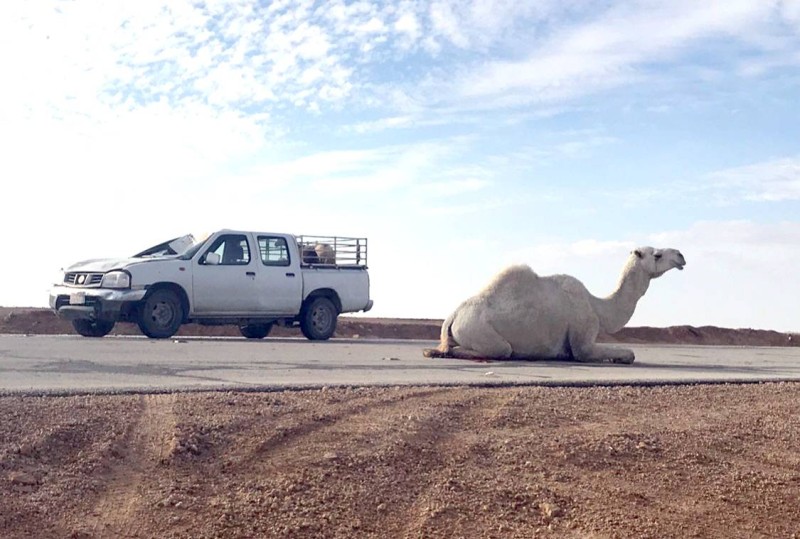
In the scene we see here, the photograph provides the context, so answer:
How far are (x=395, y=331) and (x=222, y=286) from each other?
10924 mm

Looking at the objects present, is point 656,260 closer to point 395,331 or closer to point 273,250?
point 273,250

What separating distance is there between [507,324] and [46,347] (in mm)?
6734

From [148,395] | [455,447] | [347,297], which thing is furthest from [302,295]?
[455,447]

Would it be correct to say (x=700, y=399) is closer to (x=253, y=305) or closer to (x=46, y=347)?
(x=46, y=347)

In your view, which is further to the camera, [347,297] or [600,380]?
[347,297]

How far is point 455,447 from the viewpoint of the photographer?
7914 mm

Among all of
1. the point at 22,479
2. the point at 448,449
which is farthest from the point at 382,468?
the point at 22,479

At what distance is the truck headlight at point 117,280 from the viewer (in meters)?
19.4

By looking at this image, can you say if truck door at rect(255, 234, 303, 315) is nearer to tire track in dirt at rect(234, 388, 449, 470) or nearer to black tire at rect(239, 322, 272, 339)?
black tire at rect(239, 322, 272, 339)

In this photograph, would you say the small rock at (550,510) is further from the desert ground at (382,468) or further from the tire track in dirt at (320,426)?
the tire track in dirt at (320,426)

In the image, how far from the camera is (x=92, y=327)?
20719 millimetres

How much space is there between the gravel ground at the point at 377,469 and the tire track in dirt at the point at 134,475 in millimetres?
14

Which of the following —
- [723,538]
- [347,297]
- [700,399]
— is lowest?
[723,538]

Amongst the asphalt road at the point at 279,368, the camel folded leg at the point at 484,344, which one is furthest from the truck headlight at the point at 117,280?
the camel folded leg at the point at 484,344
